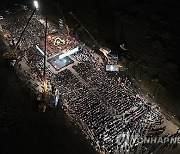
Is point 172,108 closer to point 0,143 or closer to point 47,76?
point 47,76

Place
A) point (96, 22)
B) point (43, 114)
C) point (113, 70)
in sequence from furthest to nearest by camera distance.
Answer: point (96, 22) < point (113, 70) < point (43, 114)

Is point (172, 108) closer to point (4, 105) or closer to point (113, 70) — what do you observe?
point (113, 70)

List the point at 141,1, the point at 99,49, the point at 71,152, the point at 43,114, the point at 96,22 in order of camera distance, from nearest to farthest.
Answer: the point at 71,152
the point at 43,114
the point at 99,49
the point at 96,22
the point at 141,1

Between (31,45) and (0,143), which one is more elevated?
(31,45)

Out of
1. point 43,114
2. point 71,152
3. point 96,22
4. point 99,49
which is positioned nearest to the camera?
point 71,152

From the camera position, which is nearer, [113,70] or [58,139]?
[58,139]

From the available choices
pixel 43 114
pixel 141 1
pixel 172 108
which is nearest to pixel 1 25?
pixel 43 114

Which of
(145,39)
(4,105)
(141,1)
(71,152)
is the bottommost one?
(71,152)

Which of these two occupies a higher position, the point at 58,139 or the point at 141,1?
the point at 141,1

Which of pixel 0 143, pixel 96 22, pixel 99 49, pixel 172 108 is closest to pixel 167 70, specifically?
pixel 172 108
